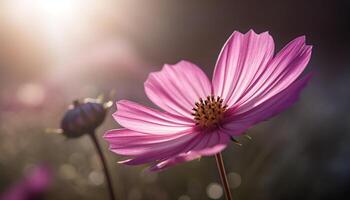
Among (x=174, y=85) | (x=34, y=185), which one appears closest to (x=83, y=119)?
(x=174, y=85)

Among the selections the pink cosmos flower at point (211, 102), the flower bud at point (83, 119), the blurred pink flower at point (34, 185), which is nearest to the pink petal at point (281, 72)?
the pink cosmos flower at point (211, 102)

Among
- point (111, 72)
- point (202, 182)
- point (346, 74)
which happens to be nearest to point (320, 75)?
point (346, 74)

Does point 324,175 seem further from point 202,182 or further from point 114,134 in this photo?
point 114,134

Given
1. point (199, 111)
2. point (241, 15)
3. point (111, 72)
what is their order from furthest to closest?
1. point (241, 15)
2. point (111, 72)
3. point (199, 111)

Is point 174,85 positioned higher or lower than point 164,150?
higher

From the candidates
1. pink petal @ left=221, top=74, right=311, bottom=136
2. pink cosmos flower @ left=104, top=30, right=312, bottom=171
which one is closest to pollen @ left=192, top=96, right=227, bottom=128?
pink cosmos flower @ left=104, top=30, right=312, bottom=171

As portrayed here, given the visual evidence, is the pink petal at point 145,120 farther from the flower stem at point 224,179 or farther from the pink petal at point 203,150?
the flower stem at point 224,179

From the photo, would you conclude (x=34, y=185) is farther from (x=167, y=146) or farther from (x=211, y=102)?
(x=167, y=146)
